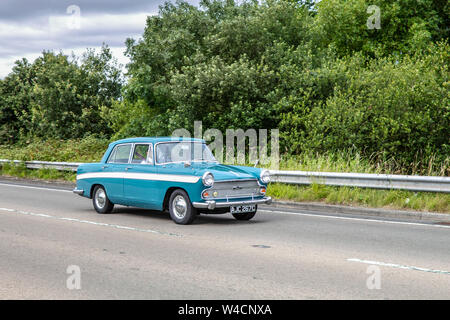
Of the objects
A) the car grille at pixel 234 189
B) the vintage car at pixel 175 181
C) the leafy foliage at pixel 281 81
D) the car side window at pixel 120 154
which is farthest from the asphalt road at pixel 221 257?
the leafy foliage at pixel 281 81

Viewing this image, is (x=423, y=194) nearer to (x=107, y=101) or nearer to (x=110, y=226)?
(x=110, y=226)

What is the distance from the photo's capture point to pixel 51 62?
3919 centimetres

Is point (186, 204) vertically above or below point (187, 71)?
below

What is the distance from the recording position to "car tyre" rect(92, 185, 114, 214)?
Answer: 1263 cm

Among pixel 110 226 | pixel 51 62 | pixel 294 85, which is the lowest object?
pixel 110 226

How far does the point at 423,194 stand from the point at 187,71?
12.5m

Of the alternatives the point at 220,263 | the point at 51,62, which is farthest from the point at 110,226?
the point at 51,62

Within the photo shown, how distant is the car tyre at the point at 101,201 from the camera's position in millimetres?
12633

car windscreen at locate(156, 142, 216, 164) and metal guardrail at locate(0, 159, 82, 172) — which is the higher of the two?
car windscreen at locate(156, 142, 216, 164)

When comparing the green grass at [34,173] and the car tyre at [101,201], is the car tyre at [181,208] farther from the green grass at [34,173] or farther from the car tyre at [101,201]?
the green grass at [34,173]

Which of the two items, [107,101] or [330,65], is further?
[107,101]

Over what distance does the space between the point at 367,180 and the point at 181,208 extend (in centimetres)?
507

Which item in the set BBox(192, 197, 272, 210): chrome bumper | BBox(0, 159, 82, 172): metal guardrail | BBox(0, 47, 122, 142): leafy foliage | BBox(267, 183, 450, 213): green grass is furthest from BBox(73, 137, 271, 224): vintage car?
BBox(0, 47, 122, 142): leafy foliage

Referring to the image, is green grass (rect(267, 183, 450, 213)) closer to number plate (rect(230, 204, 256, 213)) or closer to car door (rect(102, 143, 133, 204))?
number plate (rect(230, 204, 256, 213))
